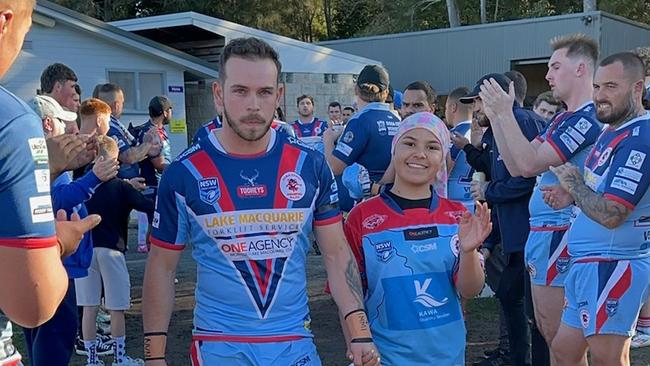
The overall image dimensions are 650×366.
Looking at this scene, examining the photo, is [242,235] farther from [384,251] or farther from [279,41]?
[279,41]

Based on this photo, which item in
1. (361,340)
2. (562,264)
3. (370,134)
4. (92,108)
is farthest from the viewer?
(370,134)

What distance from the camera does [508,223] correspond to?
5.23 meters

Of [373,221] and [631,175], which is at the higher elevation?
[631,175]

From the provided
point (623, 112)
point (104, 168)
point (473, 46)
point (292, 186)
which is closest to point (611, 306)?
point (623, 112)

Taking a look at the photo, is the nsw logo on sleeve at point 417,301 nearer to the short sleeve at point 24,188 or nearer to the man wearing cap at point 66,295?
the short sleeve at point 24,188

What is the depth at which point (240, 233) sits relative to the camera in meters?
2.85

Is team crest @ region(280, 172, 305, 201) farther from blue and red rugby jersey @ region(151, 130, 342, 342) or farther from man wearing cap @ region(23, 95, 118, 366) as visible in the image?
man wearing cap @ region(23, 95, 118, 366)

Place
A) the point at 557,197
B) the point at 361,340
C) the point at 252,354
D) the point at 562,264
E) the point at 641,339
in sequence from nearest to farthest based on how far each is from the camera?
the point at 252,354 < the point at 361,340 < the point at 557,197 < the point at 562,264 < the point at 641,339

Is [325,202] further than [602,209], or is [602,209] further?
[602,209]

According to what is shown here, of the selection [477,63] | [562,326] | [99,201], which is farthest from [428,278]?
[477,63]

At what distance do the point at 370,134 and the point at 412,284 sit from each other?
3298mm

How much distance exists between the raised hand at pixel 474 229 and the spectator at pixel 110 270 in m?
3.49

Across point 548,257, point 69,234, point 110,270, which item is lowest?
point 110,270

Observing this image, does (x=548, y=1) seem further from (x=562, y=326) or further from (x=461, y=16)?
(x=562, y=326)
